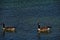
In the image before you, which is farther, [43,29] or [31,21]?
[31,21]

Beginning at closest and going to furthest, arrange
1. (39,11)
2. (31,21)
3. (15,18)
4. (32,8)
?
(31,21), (15,18), (39,11), (32,8)

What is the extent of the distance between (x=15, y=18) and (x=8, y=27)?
10.3 ft

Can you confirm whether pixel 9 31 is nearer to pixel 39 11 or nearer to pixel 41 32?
pixel 41 32

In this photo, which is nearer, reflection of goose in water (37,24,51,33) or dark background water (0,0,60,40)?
dark background water (0,0,60,40)

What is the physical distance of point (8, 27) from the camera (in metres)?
18.7

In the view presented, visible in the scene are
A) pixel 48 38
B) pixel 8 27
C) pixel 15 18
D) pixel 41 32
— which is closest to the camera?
pixel 48 38

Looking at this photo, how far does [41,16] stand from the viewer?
72.0 feet

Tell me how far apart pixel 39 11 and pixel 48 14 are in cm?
213

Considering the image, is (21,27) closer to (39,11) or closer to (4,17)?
(4,17)

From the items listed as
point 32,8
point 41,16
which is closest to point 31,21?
point 41,16

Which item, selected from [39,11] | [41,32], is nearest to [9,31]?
[41,32]

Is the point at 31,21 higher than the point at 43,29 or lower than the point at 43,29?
higher

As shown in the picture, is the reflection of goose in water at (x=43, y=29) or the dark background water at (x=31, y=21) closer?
the dark background water at (x=31, y=21)

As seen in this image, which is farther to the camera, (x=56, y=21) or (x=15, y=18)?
(x=15, y=18)
